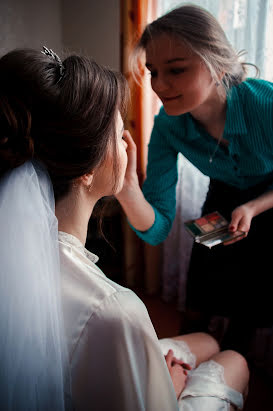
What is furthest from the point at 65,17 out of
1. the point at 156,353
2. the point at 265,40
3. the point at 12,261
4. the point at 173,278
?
the point at 156,353

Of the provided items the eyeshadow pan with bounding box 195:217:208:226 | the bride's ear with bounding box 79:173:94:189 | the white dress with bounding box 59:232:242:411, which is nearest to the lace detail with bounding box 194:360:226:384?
the white dress with bounding box 59:232:242:411

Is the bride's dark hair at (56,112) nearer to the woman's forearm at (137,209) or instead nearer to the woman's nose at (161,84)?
the woman's nose at (161,84)

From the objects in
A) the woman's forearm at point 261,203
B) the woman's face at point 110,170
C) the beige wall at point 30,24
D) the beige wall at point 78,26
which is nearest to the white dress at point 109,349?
the woman's face at point 110,170

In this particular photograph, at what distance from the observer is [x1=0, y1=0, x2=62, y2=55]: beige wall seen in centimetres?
158

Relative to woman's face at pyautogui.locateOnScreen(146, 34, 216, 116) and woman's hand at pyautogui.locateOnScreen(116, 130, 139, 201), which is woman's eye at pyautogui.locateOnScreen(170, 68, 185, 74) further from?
woman's hand at pyautogui.locateOnScreen(116, 130, 139, 201)

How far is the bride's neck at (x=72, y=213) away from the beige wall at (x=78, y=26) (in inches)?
55.7

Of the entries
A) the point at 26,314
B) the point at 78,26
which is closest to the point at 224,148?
the point at 26,314

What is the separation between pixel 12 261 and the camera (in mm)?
668

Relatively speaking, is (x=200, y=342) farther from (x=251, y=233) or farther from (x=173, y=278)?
(x=173, y=278)

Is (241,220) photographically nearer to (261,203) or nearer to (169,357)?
(261,203)

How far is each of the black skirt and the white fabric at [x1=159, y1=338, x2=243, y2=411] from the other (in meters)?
0.44

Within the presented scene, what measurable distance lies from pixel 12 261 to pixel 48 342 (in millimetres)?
167

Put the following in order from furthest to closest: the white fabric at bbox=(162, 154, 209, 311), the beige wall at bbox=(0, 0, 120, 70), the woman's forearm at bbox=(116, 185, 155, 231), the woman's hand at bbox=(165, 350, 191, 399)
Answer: the beige wall at bbox=(0, 0, 120, 70)
the white fabric at bbox=(162, 154, 209, 311)
the woman's forearm at bbox=(116, 185, 155, 231)
the woman's hand at bbox=(165, 350, 191, 399)

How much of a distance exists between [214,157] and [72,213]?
667mm
